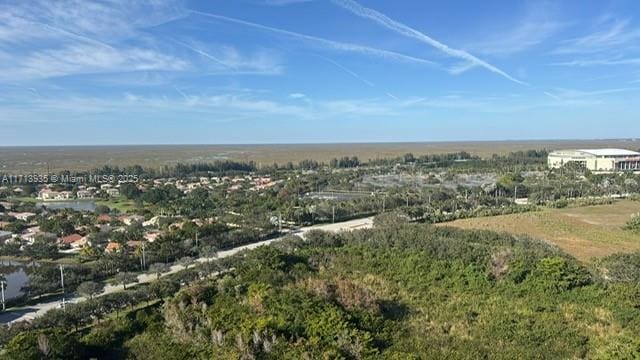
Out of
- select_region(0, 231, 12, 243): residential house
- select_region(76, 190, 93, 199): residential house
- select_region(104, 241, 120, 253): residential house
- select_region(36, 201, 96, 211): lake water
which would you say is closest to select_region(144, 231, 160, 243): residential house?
select_region(104, 241, 120, 253): residential house

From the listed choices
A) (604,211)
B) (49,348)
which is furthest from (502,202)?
(49,348)

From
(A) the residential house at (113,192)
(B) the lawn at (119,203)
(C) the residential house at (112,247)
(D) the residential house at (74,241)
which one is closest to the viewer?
(C) the residential house at (112,247)

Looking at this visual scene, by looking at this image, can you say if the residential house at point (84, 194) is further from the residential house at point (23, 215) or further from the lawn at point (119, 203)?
the residential house at point (23, 215)

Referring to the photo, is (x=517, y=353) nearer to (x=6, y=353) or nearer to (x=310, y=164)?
(x=6, y=353)

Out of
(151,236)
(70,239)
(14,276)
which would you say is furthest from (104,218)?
(14,276)

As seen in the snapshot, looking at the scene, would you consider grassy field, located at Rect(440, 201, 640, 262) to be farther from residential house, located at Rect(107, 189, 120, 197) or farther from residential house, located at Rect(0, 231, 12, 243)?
residential house, located at Rect(107, 189, 120, 197)

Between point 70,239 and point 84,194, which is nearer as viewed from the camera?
point 70,239

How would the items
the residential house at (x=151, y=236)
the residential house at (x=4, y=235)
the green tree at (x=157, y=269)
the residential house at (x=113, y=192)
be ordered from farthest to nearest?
the residential house at (x=113, y=192), the residential house at (x=4, y=235), the residential house at (x=151, y=236), the green tree at (x=157, y=269)

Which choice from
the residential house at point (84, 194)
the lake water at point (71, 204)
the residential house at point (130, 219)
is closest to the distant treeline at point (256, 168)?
the residential house at point (84, 194)

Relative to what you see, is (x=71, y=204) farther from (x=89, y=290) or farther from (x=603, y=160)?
(x=603, y=160)
